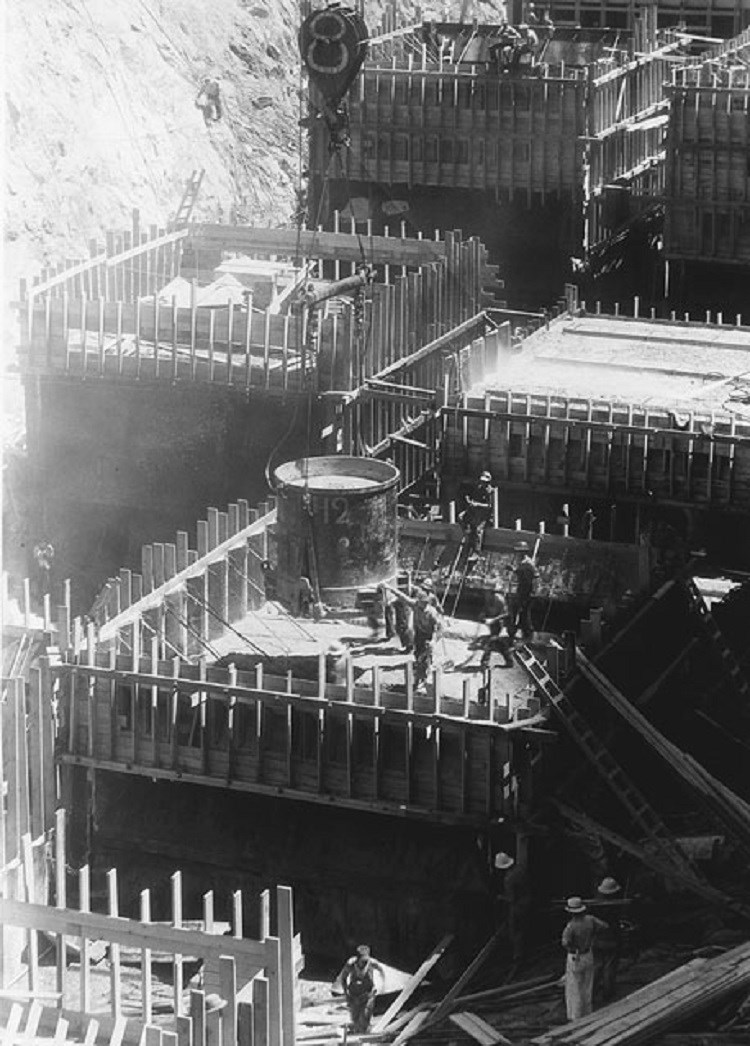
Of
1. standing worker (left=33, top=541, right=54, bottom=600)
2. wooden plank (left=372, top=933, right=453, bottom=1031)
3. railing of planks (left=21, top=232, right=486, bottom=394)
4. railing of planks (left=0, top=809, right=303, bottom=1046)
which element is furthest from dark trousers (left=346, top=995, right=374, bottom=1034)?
railing of planks (left=21, top=232, right=486, bottom=394)

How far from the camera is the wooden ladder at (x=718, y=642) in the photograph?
28781 mm

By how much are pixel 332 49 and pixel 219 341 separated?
750 cm

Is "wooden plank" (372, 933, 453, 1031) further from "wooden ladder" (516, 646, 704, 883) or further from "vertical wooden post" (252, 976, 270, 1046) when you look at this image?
"vertical wooden post" (252, 976, 270, 1046)

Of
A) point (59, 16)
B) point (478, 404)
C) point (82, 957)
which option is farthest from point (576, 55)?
point (82, 957)

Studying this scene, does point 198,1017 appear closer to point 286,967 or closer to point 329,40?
point 286,967

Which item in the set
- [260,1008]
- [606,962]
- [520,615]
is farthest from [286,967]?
[520,615]

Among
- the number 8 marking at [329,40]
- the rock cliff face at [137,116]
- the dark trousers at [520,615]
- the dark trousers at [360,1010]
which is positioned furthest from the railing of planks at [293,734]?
the rock cliff face at [137,116]

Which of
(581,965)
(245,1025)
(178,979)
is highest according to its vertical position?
(178,979)

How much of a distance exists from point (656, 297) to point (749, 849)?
28.6m

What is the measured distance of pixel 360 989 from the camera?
76.6 ft

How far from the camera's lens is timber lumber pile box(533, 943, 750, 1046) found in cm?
2186

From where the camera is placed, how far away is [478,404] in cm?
3741

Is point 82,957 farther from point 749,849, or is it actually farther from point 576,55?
point 576,55

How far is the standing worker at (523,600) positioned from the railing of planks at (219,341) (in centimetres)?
853
